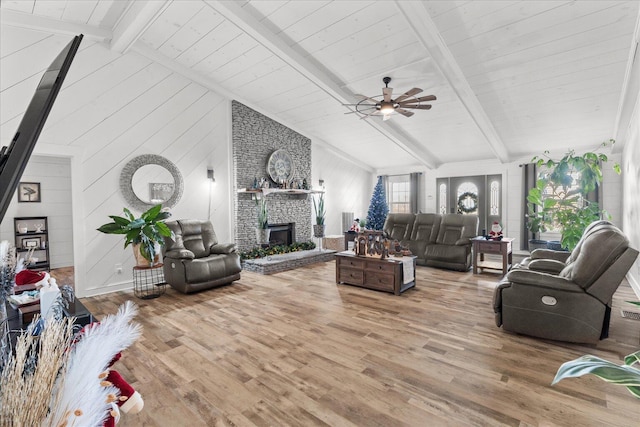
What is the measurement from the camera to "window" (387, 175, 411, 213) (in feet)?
30.9

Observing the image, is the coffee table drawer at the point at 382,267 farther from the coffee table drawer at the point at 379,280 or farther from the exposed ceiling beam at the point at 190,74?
the exposed ceiling beam at the point at 190,74

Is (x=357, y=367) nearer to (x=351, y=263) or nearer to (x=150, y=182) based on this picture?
(x=351, y=263)

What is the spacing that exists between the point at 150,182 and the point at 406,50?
4.32 meters

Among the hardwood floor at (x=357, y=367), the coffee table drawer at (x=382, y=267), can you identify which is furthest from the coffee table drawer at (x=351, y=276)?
the hardwood floor at (x=357, y=367)

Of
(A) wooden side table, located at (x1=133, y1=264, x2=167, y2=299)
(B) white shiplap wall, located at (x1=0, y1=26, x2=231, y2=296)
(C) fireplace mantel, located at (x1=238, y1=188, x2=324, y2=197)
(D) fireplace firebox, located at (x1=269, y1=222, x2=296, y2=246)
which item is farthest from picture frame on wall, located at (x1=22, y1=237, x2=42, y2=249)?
(D) fireplace firebox, located at (x1=269, y1=222, x2=296, y2=246)

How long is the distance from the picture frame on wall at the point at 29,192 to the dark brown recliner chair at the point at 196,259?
11.0ft

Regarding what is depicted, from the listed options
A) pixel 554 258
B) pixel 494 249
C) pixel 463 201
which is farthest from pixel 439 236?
pixel 463 201

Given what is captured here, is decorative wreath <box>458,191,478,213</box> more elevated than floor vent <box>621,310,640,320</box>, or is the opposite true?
decorative wreath <box>458,191,478,213</box>

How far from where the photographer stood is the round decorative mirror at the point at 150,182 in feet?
16.0

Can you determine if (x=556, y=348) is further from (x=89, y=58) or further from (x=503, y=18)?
(x=89, y=58)

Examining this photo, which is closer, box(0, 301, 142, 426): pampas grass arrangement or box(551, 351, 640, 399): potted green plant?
box(0, 301, 142, 426): pampas grass arrangement

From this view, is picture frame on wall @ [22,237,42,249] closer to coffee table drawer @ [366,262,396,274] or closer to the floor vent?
coffee table drawer @ [366,262,396,274]

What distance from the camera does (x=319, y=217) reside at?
7.29 m

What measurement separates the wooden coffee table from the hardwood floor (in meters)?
0.29
